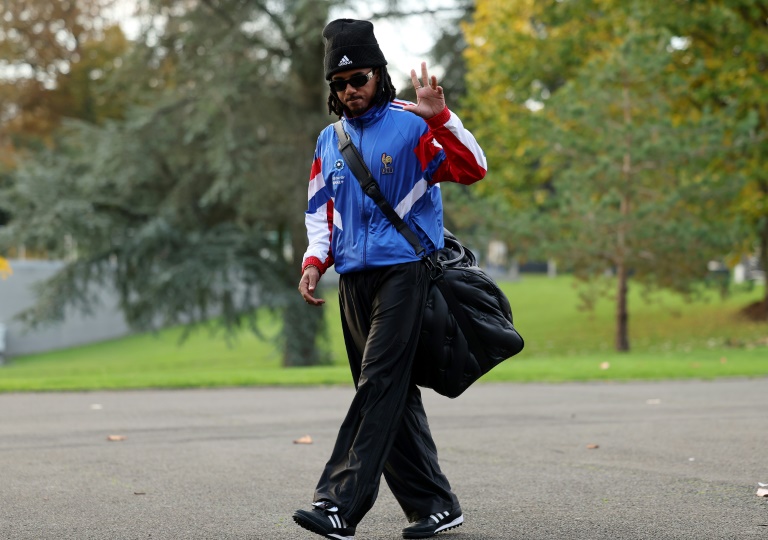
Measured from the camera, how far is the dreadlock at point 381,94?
15.8 feet

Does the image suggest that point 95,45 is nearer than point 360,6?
No

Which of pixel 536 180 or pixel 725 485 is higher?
pixel 536 180

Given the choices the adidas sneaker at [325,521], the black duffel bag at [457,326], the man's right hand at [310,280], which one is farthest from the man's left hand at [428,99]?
the adidas sneaker at [325,521]

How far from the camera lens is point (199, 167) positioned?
974 inches

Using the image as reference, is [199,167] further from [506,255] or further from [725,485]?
[725,485]

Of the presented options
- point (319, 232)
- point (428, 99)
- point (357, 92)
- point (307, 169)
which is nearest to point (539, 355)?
point (307, 169)

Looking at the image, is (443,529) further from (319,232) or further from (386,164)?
(386,164)

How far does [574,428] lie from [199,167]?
16756mm

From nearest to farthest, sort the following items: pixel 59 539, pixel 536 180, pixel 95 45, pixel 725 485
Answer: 1. pixel 59 539
2. pixel 725 485
3. pixel 536 180
4. pixel 95 45

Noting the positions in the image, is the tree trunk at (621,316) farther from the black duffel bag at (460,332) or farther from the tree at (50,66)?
the tree at (50,66)

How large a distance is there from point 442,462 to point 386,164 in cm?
298

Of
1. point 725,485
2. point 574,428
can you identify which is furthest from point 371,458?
point 574,428

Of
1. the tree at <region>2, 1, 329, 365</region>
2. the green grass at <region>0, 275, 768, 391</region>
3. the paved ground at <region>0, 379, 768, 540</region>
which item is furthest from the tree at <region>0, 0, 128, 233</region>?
the paved ground at <region>0, 379, 768, 540</region>

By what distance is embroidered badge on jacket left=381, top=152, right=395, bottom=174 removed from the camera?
4.74m
